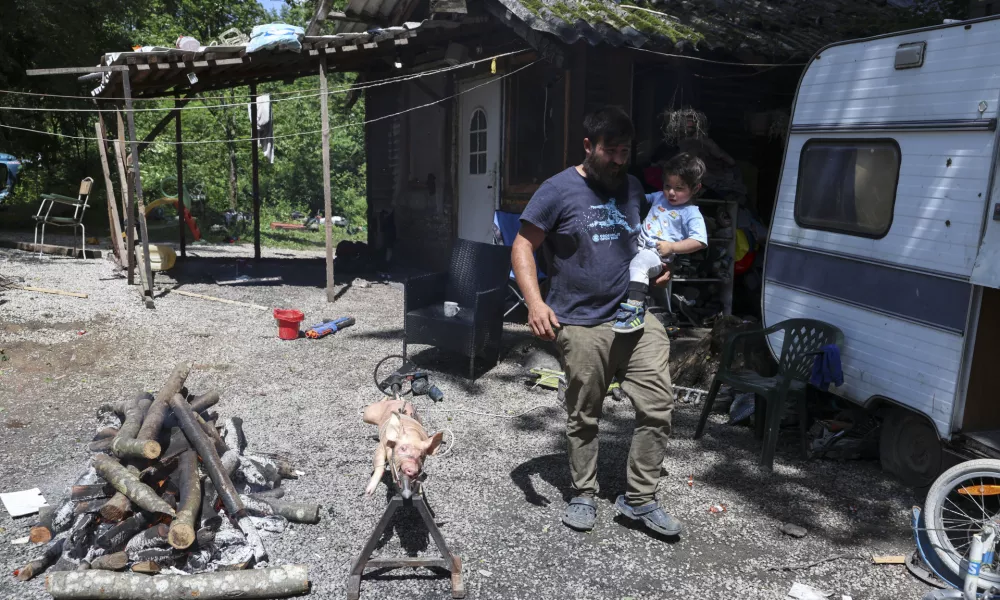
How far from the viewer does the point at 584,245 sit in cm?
343

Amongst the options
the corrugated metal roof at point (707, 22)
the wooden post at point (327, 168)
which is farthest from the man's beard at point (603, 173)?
the wooden post at point (327, 168)

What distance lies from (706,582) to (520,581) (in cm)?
81

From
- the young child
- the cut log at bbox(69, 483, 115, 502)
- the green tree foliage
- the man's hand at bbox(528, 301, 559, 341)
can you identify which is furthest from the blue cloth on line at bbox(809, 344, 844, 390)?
the green tree foliage

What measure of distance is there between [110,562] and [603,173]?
2740mm

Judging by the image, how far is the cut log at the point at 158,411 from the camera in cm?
357

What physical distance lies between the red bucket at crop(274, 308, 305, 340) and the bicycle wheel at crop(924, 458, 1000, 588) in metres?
5.79

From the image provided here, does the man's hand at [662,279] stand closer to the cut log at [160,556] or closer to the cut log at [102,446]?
the cut log at [160,556]

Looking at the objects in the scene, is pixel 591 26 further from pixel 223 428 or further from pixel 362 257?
pixel 362 257

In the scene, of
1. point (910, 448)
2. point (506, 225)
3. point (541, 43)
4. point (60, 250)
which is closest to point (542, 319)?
point (910, 448)

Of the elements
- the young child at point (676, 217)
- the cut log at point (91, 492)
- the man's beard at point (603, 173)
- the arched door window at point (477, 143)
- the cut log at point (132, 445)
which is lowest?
the cut log at point (91, 492)

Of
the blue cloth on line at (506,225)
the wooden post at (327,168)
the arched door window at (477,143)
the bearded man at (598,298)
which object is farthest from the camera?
the arched door window at (477,143)

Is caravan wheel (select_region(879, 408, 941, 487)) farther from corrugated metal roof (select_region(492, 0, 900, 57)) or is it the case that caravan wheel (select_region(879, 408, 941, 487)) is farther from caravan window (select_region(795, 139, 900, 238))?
corrugated metal roof (select_region(492, 0, 900, 57))

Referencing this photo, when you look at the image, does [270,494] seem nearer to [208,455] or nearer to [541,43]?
[208,455]

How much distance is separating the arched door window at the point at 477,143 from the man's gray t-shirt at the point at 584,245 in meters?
6.51
